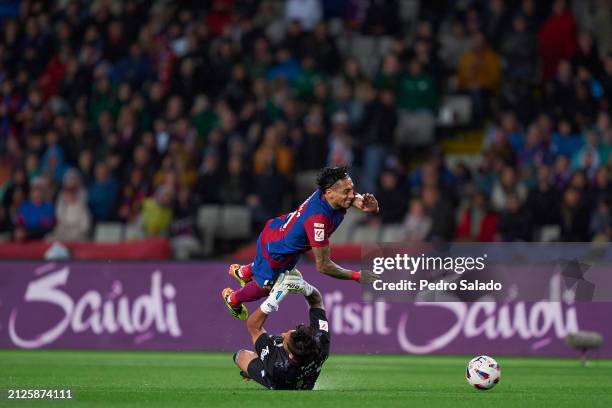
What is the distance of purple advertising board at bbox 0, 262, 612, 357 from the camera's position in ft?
65.7

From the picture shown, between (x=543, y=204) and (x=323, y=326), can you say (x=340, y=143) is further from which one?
(x=323, y=326)

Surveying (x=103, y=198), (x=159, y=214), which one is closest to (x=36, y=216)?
(x=103, y=198)

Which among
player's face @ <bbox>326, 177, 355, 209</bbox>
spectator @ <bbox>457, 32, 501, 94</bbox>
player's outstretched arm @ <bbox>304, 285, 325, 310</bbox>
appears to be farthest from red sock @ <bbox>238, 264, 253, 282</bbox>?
spectator @ <bbox>457, 32, 501, 94</bbox>

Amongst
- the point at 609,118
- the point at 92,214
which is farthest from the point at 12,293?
the point at 609,118

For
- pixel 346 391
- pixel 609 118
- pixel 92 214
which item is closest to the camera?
pixel 346 391

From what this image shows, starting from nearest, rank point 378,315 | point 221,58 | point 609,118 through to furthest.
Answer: point 378,315 → point 609,118 → point 221,58

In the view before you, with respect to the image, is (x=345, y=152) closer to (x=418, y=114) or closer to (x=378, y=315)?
(x=418, y=114)

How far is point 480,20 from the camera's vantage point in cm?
2525

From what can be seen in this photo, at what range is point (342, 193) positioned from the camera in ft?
44.4

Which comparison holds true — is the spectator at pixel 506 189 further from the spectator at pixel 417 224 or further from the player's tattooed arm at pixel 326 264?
the player's tattooed arm at pixel 326 264

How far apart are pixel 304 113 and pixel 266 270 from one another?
1059cm

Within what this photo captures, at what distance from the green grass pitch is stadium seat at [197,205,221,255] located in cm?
353

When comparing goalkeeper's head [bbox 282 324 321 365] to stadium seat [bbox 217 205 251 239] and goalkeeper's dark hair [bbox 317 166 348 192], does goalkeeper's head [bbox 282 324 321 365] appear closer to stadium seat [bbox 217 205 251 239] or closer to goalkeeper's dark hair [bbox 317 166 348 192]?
goalkeeper's dark hair [bbox 317 166 348 192]

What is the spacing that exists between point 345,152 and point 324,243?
400 inches
